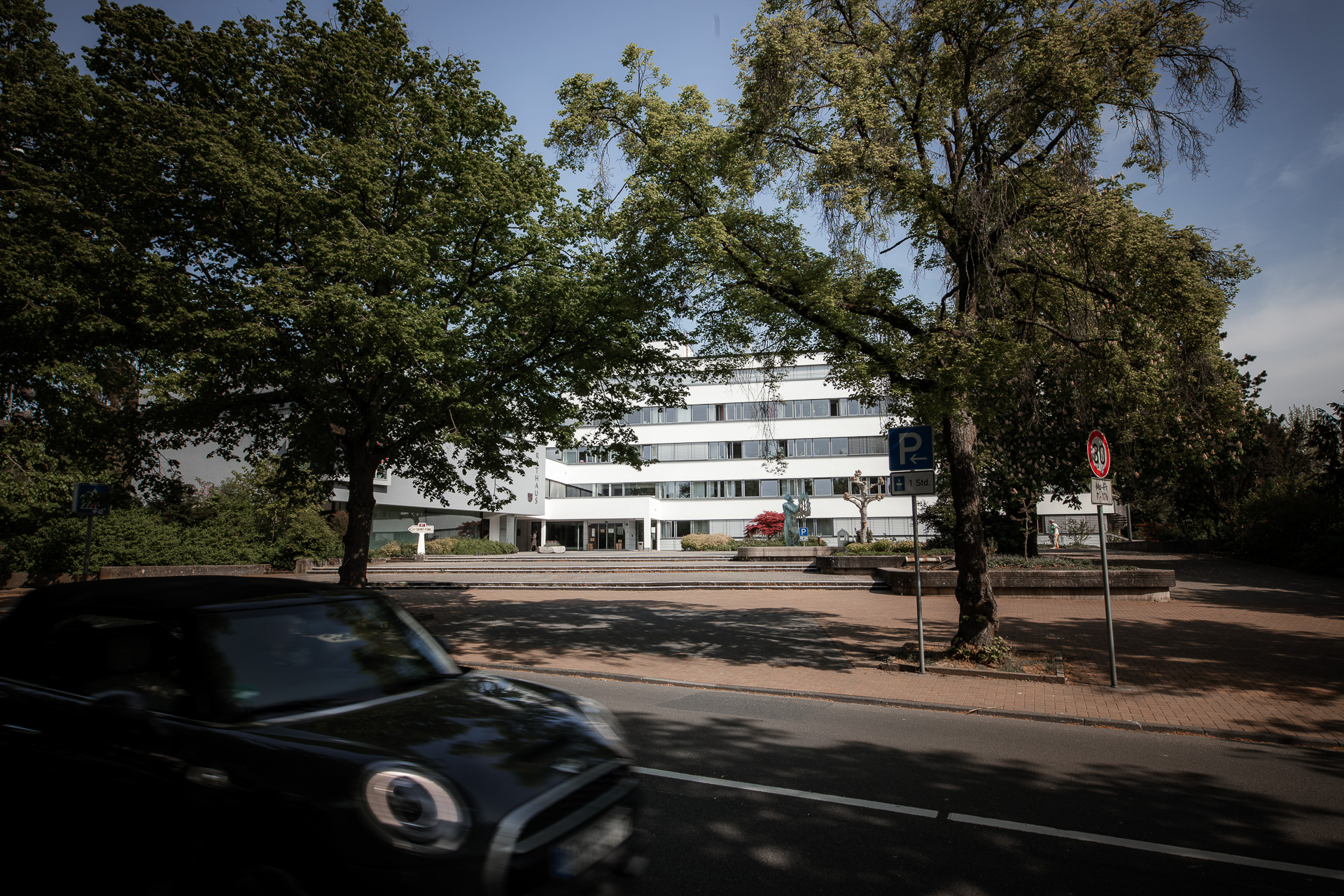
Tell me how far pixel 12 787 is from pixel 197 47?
14146 millimetres

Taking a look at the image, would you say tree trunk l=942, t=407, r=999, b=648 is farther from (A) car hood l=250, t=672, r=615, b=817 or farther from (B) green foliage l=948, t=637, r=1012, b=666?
(A) car hood l=250, t=672, r=615, b=817

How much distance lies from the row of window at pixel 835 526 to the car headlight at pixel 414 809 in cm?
4538

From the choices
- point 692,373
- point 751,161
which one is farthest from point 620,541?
point 751,161

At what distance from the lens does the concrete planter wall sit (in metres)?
24.3

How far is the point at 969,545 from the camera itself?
987 centimetres

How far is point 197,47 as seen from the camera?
12.5 meters

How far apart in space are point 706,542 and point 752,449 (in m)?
8.77

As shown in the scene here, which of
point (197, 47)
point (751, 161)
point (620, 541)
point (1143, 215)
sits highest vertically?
point (197, 47)

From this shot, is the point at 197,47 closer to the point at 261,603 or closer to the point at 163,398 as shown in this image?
the point at 163,398

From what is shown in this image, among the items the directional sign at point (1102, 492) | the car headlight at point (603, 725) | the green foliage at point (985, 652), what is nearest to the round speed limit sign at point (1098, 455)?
the directional sign at point (1102, 492)

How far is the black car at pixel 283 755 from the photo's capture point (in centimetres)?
228

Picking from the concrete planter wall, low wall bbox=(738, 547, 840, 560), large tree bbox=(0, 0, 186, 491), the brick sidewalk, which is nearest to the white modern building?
low wall bbox=(738, 547, 840, 560)

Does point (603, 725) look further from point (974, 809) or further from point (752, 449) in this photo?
point (752, 449)

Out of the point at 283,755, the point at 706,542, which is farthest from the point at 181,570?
the point at 706,542
